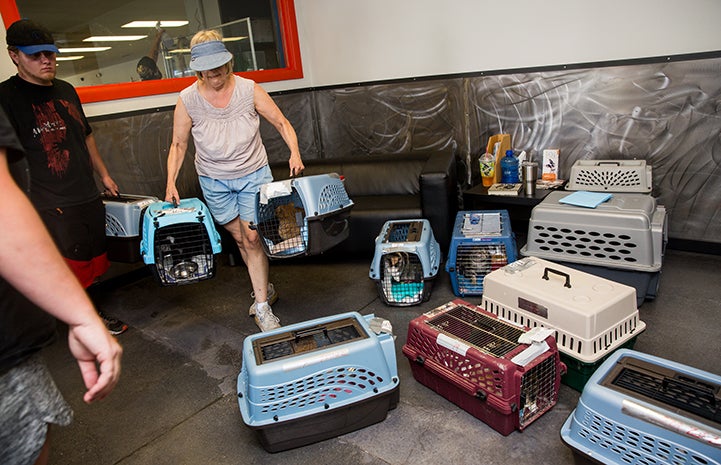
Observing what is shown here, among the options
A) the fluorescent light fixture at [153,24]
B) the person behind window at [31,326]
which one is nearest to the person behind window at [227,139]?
the person behind window at [31,326]

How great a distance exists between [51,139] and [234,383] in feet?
4.48

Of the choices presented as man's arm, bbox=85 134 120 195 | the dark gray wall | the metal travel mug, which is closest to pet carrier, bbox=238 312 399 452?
man's arm, bbox=85 134 120 195

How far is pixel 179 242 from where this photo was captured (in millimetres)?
2201

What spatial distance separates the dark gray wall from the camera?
254cm

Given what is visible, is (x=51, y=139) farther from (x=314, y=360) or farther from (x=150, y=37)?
(x=314, y=360)

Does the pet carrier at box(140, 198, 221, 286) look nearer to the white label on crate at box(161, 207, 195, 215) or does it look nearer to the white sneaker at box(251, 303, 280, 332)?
the white label on crate at box(161, 207, 195, 215)

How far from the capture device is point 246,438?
1.66 metres

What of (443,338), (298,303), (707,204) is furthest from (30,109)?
(707,204)

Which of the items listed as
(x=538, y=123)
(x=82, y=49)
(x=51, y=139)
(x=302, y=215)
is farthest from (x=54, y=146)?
(x=538, y=123)

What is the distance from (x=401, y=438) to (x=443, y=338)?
351 mm

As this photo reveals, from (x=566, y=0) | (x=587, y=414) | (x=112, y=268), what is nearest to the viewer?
(x=587, y=414)

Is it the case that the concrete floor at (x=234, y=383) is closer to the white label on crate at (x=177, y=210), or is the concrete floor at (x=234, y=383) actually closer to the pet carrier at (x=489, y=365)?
the pet carrier at (x=489, y=365)

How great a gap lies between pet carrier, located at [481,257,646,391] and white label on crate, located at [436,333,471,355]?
316 millimetres

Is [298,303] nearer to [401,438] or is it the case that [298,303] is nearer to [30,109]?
[401,438]
